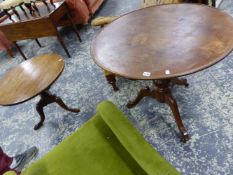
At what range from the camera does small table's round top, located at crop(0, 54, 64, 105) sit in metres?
1.83

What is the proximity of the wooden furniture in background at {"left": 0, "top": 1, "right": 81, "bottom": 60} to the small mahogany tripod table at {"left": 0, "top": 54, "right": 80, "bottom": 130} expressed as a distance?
767mm

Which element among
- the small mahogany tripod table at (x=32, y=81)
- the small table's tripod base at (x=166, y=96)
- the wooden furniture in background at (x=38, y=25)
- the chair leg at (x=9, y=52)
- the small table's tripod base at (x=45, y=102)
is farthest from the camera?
the chair leg at (x=9, y=52)

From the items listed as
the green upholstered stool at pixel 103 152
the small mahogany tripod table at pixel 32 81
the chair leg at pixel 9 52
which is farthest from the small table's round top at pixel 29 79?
the chair leg at pixel 9 52

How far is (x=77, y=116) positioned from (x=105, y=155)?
1032 millimetres

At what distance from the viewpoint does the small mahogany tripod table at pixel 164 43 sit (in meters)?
1.28

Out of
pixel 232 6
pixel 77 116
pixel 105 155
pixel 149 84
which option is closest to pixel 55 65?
pixel 77 116

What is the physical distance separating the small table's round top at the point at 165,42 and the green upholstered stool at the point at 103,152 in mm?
301

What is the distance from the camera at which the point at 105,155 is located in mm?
1217

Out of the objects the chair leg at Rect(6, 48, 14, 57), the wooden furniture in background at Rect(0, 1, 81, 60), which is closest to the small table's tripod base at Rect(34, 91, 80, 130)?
the wooden furniture in background at Rect(0, 1, 81, 60)

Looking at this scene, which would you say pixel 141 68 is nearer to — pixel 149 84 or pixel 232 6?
pixel 149 84

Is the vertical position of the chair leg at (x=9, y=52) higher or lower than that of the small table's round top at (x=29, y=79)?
lower

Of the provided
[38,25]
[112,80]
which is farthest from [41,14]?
[112,80]

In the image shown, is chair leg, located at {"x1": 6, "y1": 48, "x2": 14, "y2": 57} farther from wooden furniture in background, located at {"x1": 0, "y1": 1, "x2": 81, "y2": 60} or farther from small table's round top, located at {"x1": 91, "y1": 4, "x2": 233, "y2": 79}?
small table's round top, located at {"x1": 91, "y1": 4, "x2": 233, "y2": 79}

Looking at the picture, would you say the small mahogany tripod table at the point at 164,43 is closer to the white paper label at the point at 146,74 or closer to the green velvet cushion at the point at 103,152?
the white paper label at the point at 146,74
